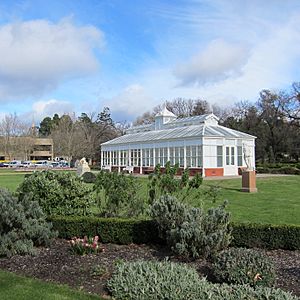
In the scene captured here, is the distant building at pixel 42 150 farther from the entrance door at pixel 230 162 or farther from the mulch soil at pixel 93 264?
the mulch soil at pixel 93 264

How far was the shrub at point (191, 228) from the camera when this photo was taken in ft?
20.4

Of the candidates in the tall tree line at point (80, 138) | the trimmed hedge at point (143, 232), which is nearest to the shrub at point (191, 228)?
the trimmed hedge at point (143, 232)

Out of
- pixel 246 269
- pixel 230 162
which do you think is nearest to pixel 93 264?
pixel 246 269

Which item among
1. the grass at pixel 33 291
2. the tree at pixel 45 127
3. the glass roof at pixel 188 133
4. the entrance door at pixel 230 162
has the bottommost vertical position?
the grass at pixel 33 291

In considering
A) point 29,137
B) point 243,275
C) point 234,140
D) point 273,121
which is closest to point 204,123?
point 234,140

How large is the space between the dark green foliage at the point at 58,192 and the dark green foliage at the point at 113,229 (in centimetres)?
88

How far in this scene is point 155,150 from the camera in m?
37.4

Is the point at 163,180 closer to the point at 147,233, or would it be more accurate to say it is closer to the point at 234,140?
the point at 147,233

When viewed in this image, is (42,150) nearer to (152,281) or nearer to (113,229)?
(113,229)

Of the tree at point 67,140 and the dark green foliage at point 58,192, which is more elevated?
the tree at point 67,140

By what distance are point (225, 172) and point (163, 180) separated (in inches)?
914

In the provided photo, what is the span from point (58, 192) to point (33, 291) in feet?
13.2

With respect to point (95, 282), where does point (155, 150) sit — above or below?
above

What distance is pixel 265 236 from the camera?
7117 millimetres
